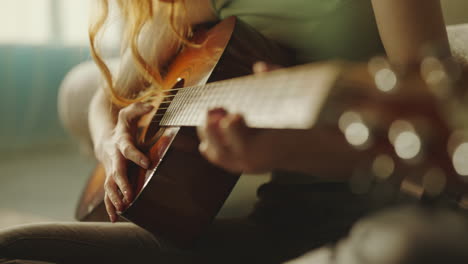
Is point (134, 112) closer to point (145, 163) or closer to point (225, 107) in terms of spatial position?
point (145, 163)

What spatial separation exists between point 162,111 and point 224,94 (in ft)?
0.88

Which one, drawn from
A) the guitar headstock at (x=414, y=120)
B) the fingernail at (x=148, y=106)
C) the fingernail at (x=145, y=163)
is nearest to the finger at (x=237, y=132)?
the guitar headstock at (x=414, y=120)

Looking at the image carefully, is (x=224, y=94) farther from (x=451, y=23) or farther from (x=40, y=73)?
(x=40, y=73)

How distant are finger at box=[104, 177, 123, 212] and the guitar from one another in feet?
0.11

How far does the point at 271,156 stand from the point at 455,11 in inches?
27.9

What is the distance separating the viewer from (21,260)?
1.94ft

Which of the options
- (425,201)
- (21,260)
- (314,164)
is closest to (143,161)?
(21,260)

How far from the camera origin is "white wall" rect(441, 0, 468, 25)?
35.4 inches

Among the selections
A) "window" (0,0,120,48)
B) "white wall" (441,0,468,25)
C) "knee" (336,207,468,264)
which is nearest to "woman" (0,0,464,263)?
"knee" (336,207,468,264)

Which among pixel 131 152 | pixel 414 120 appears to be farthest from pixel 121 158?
pixel 414 120

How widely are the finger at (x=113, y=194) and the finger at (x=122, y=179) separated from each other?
11 millimetres

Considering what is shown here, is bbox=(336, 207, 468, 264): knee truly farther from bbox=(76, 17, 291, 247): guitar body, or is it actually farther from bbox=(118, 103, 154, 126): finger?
bbox=(118, 103, 154, 126): finger

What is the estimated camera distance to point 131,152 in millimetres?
733

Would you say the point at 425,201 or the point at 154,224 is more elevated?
the point at 425,201
